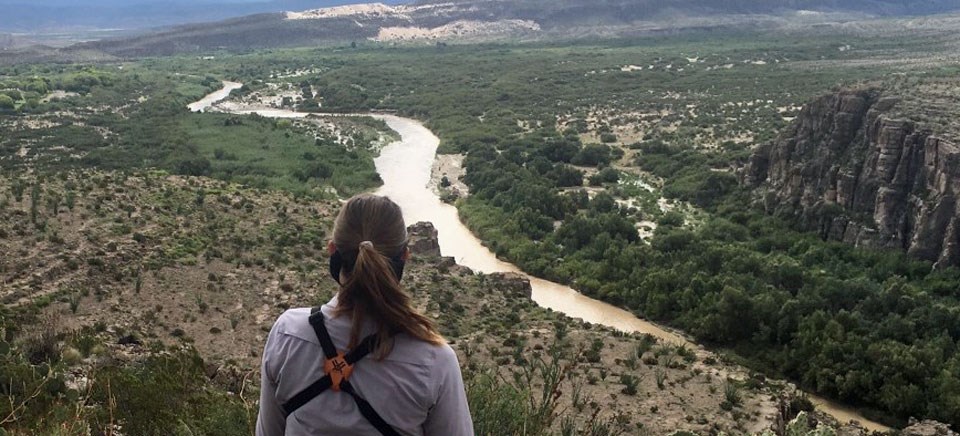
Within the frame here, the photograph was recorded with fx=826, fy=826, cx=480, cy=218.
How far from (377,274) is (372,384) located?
0.47 meters

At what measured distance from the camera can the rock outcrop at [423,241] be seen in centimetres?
2653

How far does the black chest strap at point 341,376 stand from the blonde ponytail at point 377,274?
1.9 inches

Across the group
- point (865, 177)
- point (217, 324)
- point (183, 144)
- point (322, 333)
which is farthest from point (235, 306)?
point (183, 144)

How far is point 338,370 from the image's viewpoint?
11.6ft

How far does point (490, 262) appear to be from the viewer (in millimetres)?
29734

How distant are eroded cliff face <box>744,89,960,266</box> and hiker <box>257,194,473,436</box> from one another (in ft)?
76.0

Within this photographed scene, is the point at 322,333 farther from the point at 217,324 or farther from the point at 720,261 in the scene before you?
the point at 720,261

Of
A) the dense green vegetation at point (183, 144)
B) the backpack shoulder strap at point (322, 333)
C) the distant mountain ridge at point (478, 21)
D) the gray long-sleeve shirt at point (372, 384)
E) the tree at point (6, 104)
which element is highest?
the distant mountain ridge at point (478, 21)

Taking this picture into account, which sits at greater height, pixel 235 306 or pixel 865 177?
pixel 865 177

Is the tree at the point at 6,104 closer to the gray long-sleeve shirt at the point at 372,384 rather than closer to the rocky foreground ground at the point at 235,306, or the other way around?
the rocky foreground ground at the point at 235,306

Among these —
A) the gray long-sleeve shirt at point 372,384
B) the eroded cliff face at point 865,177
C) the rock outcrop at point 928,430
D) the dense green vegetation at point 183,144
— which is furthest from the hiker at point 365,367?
the dense green vegetation at point 183,144

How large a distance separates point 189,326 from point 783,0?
548 ft

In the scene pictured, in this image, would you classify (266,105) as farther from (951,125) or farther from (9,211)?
(951,125)

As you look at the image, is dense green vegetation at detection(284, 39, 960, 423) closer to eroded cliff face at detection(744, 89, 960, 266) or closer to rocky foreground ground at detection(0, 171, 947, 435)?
eroded cliff face at detection(744, 89, 960, 266)
